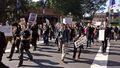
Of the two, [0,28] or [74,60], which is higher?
[0,28]

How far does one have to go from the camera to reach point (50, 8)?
214 feet

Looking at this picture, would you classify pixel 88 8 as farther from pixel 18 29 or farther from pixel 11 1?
pixel 18 29

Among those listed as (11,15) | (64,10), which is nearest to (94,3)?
(64,10)

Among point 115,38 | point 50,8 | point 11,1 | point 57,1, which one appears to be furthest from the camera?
point 50,8

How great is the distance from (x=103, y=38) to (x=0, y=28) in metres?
7.70

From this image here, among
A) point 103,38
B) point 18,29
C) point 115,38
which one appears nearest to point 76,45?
point 18,29

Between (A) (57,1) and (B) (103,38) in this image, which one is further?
(A) (57,1)

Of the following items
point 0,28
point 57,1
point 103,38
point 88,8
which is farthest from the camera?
point 88,8

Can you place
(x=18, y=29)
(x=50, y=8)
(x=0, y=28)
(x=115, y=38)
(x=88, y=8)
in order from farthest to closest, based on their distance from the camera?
(x=88, y=8) → (x=50, y=8) → (x=115, y=38) → (x=18, y=29) → (x=0, y=28)

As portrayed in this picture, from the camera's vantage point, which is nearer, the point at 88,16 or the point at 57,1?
the point at 57,1

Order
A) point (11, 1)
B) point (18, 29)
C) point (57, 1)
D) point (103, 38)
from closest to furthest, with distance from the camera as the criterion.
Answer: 1. point (18, 29)
2. point (103, 38)
3. point (11, 1)
4. point (57, 1)

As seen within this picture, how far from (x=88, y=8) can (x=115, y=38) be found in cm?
3850

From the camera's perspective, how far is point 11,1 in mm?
50875

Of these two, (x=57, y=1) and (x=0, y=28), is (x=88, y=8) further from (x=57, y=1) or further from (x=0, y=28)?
(x=0, y=28)
